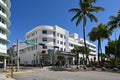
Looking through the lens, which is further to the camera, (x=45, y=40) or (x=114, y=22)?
(x=45, y=40)

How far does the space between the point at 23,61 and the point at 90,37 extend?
112 feet

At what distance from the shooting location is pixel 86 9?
42281mm

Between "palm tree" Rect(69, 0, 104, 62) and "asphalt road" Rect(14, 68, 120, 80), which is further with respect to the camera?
"palm tree" Rect(69, 0, 104, 62)

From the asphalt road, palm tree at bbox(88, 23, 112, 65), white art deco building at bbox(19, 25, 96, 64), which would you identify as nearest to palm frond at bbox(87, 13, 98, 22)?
palm tree at bbox(88, 23, 112, 65)

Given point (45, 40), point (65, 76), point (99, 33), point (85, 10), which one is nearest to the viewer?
point (65, 76)

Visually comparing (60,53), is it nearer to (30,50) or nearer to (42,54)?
(42,54)

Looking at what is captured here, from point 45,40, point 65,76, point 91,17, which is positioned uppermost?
point 91,17

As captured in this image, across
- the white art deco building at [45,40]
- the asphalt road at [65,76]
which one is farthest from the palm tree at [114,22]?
the white art deco building at [45,40]

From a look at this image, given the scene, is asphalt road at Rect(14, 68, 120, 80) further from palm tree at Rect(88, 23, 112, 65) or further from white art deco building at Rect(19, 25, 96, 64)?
white art deco building at Rect(19, 25, 96, 64)

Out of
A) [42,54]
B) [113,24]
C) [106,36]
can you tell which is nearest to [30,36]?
[42,54]

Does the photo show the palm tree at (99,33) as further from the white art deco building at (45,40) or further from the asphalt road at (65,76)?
the asphalt road at (65,76)

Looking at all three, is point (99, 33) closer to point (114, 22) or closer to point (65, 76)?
point (114, 22)

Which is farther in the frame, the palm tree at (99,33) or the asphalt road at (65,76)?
the palm tree at (99,33)

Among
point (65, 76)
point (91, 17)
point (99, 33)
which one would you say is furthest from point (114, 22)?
point (65, 76)
